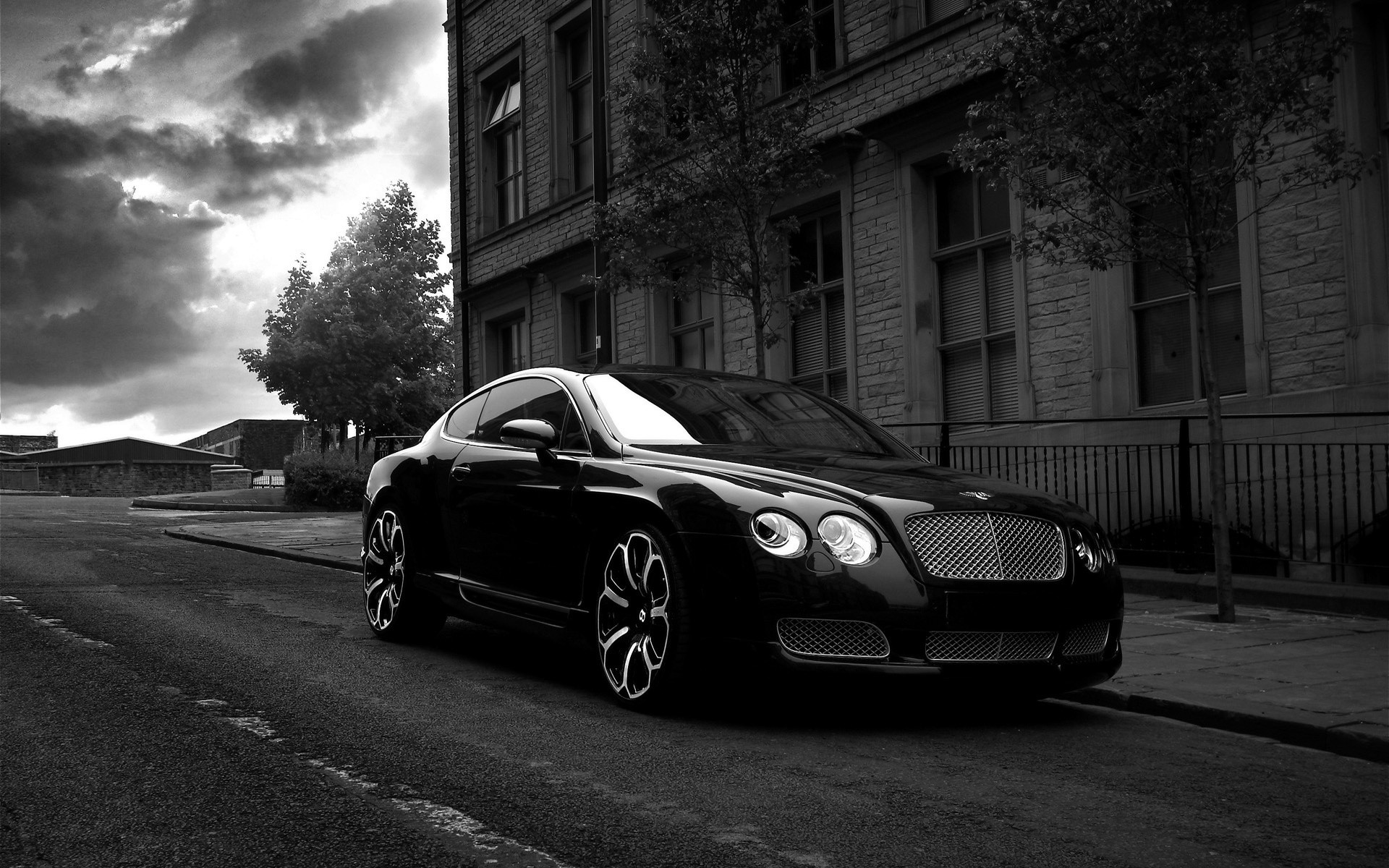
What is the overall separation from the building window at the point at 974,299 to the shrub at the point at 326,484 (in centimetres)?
1807

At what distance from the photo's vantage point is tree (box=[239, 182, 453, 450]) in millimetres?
48562

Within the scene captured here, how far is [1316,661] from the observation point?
719 cm

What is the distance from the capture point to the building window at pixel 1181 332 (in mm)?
11984

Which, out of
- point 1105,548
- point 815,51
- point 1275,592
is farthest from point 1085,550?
point 815,51

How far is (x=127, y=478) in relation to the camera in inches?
2259

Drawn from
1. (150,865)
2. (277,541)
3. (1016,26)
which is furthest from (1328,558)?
(277,541)

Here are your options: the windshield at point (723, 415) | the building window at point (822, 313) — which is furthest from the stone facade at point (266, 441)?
the windshield at point (723, 415)

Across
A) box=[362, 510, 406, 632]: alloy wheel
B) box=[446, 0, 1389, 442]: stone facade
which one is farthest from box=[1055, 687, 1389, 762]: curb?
box=[446, 0, 1389, 442]: stone facade

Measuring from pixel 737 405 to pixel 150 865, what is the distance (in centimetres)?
388

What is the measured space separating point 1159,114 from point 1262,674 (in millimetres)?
3821

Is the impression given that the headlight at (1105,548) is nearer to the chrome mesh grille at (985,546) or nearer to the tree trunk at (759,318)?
the chrome mesh grille at (985,546)

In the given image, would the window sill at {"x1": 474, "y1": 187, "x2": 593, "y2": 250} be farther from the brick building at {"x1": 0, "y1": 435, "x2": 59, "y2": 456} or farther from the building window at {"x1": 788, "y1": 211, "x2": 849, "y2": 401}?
the brick building at {"x1": 0, "y1": 435, "x2": 59, "y2": 456}

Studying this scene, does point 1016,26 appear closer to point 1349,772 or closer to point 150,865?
point 1349,772

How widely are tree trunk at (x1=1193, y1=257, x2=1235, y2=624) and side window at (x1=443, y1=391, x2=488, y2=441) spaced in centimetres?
485
